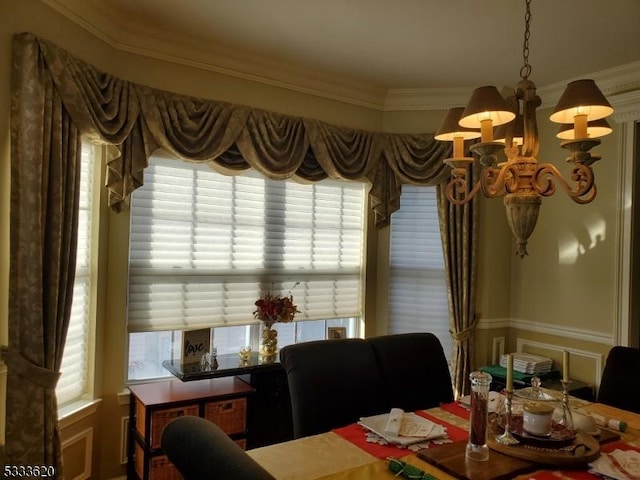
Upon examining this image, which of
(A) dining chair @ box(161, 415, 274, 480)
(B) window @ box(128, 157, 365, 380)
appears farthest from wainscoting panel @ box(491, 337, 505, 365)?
(A) dining chair @ box(161, 415, 274, 480)

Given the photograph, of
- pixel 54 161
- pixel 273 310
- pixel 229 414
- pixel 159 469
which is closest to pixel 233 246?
pixel 273 310

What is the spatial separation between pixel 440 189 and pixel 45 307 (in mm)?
2748

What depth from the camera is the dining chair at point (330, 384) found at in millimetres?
2059

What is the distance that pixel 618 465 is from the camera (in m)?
1.61

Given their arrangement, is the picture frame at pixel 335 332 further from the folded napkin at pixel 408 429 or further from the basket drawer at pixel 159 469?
the folded napkin at pixel 408 429

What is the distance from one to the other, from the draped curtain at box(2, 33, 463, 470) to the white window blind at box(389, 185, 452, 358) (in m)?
1.47

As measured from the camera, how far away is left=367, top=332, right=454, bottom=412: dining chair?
232cm

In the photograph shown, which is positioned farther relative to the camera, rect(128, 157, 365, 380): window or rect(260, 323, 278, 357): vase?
rect(260, 323, 278, 357): vase

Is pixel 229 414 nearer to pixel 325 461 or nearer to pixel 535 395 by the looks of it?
pixel 325 461

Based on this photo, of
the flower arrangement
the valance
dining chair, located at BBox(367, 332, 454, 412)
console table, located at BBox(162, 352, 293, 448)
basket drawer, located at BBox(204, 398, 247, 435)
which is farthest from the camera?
the flower arrangement

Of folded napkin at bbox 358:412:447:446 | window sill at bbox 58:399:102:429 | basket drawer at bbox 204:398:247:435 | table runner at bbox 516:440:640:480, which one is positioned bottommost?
basket drawer at bbox 204:398:247:435

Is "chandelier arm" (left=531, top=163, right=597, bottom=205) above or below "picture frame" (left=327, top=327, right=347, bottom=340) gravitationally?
above

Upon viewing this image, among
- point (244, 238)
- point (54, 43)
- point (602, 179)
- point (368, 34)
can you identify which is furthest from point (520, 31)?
point (54, 43)

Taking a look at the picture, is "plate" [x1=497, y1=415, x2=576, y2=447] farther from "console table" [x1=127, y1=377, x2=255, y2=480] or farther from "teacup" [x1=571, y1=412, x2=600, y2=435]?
"console table" [x1=127, y1=377, x2=255, y2=480]
